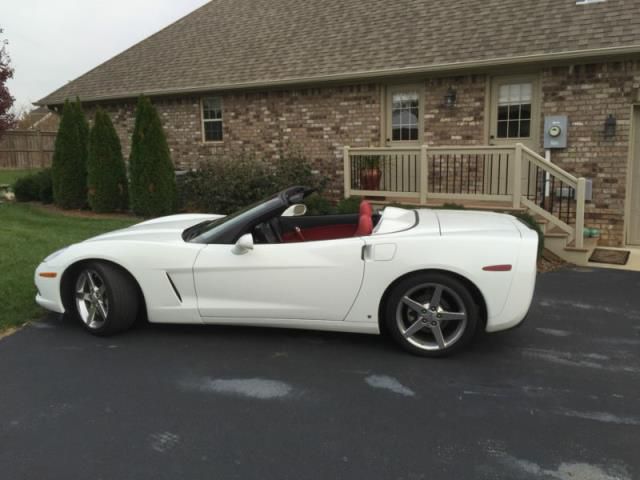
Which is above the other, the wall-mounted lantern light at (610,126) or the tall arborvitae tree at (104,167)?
the wall-mounted lantern light at (610,126)

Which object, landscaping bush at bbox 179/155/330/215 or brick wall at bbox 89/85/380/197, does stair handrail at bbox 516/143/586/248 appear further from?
landscaping bush at bbox 179/155/330/215

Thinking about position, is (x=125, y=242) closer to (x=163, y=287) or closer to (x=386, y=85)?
(x=163, y=287)

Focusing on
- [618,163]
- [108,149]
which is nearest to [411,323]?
[618,163]

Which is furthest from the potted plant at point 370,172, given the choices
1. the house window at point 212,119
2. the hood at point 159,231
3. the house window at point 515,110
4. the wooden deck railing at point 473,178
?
the hood at point 159,231

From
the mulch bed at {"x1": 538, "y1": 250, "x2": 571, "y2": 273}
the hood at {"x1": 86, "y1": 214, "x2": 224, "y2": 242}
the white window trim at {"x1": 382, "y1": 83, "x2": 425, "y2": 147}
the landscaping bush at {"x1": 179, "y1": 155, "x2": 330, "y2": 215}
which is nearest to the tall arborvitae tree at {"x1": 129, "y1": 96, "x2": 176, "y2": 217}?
the landscaping bush at {"x1": 179, "y1": 155, "x2": 330, "y2": 215}

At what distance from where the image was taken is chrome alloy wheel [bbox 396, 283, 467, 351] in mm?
3949

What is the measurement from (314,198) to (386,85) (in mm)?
2568

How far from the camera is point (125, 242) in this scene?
4.55 meters

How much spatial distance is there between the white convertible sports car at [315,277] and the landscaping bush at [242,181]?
19.8ft

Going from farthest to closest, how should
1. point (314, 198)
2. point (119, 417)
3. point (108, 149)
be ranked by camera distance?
point (108, 149) → point (314, 198) → point (119, 417)

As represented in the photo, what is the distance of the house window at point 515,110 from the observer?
955cm

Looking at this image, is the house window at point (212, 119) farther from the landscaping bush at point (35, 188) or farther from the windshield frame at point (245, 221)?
the windshield frame at point (245, 221)

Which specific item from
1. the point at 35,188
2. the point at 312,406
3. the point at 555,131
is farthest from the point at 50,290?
the point at 35,188

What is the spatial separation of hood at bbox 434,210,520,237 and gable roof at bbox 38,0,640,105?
5.20 m
